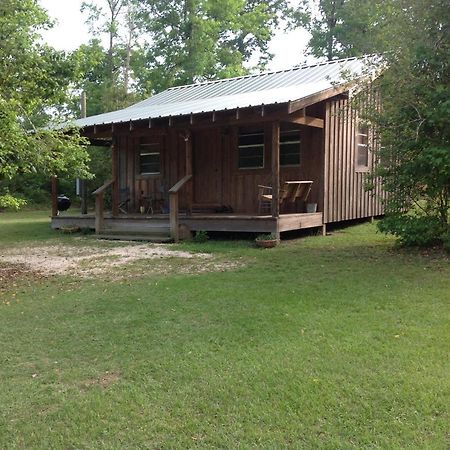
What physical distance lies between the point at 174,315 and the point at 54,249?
222 inches

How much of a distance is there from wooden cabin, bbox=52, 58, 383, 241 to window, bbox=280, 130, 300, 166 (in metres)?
0.02

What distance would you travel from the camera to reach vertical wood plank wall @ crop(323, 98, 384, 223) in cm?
1062

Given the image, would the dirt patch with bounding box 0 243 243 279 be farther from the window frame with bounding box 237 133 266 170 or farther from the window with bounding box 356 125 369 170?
the window with bounding box 356 125 369 170

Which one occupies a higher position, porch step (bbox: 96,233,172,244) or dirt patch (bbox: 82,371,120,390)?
porch step (bbox: 96,233,172,244)

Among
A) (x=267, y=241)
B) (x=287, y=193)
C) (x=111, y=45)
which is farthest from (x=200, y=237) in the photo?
(x=111, y=45)

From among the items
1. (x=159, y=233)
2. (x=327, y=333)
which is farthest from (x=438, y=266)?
(x=159, y=233)

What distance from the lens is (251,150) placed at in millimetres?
11602

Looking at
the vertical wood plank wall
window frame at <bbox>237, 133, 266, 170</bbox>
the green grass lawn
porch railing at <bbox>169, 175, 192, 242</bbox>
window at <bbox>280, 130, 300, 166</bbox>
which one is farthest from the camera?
window frame at <bbox>237, 133, 266, 170</bbox>

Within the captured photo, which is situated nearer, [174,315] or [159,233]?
[174,315]

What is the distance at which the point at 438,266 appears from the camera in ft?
21.4

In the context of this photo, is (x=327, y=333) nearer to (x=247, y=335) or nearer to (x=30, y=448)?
(x=247, y=335)

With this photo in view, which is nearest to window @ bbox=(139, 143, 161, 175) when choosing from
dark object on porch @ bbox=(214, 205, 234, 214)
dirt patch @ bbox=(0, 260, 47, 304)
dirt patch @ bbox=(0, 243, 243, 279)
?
dark object on porch @ bbox=(214, 205, 234, 214)

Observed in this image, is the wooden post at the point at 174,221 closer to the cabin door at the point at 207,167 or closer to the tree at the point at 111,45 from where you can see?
the cabin door at the point at 207,167

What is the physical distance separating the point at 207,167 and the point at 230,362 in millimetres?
9074
